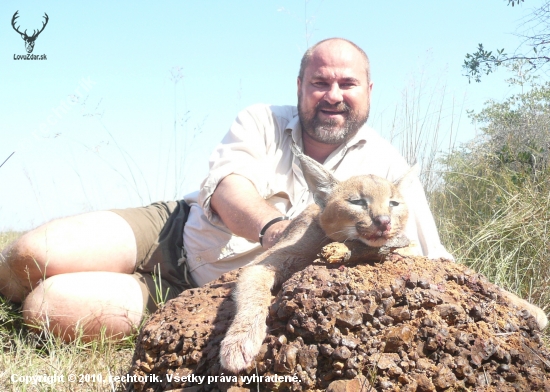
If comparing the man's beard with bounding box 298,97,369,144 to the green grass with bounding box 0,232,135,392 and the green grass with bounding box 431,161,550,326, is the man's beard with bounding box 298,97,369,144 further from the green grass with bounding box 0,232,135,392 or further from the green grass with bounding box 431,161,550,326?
the green grass with bounding box 0,232,135,392

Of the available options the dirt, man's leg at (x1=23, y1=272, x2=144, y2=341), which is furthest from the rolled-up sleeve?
the dirt

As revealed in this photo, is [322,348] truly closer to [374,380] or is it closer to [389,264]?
[374,380]

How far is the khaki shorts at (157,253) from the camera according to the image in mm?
5633

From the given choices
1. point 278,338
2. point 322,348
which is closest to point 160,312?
point 278,338

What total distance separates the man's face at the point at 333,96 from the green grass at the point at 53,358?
2.85m

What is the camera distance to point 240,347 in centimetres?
273

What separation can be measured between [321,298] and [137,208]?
386 centimetres

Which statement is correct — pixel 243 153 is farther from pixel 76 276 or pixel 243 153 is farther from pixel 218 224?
pixel 76 276

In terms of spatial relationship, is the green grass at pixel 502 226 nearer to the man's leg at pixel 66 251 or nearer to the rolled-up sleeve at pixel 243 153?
the rolled-up sleeve at pixel 243 153

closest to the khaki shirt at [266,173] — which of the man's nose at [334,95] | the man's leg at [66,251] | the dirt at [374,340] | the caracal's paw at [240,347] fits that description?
the man's nose at [334,95]

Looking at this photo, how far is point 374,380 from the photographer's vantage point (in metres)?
2.52

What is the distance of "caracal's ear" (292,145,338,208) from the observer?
3.86 metres

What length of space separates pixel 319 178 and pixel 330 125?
1.72m

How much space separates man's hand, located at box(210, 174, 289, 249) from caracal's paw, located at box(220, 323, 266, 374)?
146 centimetres
